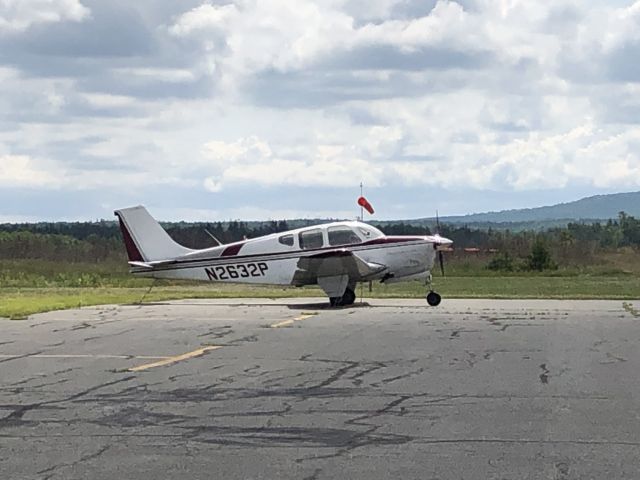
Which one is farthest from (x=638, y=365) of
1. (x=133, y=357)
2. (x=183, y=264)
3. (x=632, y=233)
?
(x=632, y=233)

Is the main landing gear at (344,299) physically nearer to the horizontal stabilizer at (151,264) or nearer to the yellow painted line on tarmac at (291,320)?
the yellow painted line on tarmac at (291,320)

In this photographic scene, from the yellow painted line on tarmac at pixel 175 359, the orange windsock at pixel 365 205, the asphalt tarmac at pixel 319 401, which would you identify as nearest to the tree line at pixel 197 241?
the orange windsock at pixel 365 205

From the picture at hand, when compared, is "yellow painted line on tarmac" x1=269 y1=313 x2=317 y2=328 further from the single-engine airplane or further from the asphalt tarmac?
the single-engine airplane

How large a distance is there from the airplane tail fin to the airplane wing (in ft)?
11.6

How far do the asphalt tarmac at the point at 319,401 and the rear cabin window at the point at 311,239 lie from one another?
7.26 m

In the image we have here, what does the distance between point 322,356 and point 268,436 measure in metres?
5.79

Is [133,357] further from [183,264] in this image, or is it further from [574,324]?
[183,264]

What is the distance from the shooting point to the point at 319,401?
1048 centimetres

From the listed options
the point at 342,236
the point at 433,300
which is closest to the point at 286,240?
the point at 342,236

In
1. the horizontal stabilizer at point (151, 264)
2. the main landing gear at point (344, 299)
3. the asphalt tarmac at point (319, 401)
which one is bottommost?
the asphalt tarmac at point (319, 401)

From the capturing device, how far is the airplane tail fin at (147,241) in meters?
Result: 28.1

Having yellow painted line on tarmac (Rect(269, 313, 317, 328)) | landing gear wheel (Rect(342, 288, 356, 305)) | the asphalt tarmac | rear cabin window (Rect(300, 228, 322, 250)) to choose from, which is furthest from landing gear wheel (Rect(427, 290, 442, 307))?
the asphalt tarmac

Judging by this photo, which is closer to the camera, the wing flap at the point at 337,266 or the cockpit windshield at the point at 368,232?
the wing flap at the point at 337,266

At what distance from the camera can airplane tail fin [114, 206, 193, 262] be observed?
28.1m
